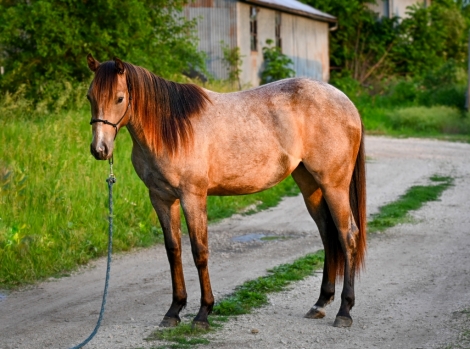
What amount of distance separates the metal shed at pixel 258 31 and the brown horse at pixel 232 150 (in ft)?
51.2

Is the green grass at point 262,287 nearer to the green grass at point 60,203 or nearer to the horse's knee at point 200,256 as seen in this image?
the horse's knee at point 200,256

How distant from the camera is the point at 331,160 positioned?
6301 millimetres

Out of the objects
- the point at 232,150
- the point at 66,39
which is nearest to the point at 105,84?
the point at 232,150

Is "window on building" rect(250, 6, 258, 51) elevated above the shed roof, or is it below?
below

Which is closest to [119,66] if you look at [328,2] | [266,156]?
[266,156]

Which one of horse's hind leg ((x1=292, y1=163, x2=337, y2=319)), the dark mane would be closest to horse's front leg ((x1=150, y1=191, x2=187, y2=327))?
the dark mane

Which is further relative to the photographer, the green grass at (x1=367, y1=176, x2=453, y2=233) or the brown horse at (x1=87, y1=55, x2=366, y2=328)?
the green grass at (x1=367, y1=176, x2=453, y2=233)

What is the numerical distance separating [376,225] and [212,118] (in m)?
4.89

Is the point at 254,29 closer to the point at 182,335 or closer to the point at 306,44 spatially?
the point at 306,44

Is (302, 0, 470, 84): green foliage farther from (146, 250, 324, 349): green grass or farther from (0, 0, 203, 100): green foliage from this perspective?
(146, 250, 324, 349): green grass

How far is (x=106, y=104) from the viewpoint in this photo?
550 centimetres

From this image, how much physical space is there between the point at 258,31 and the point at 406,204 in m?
16.2

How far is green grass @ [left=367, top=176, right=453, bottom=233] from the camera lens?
1050 centimetres

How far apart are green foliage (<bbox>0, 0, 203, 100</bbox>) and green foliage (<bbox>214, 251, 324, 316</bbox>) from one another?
→ 8536 mm
